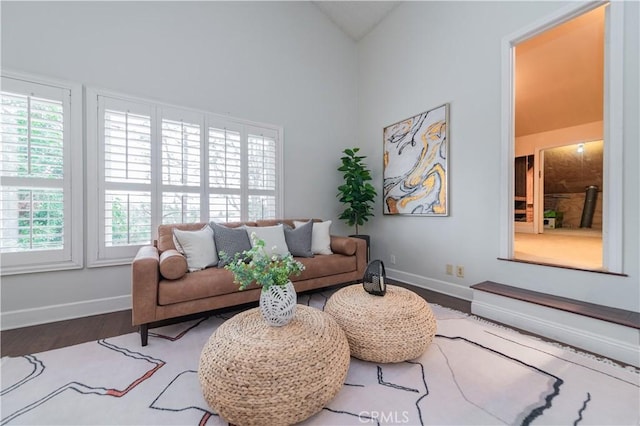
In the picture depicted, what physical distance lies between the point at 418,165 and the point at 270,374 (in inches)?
114

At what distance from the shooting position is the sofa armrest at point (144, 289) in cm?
176

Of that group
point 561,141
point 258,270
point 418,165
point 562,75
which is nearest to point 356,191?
point 418,165

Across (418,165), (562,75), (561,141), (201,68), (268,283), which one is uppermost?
(562,75)

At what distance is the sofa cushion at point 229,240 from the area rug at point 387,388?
78 cm

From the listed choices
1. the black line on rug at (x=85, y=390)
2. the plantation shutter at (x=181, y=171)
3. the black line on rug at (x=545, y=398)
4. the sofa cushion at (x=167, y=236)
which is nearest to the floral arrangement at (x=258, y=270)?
the black line on rug at (x=85, y=390)

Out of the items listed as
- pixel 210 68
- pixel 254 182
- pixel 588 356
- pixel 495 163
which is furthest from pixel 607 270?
pixel 210 68

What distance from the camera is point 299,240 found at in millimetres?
2801

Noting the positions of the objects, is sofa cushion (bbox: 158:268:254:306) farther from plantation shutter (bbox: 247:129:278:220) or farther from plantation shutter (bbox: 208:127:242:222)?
plantation shutter (bbox: 247:129:278:220)

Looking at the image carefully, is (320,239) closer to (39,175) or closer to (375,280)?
(375,280)

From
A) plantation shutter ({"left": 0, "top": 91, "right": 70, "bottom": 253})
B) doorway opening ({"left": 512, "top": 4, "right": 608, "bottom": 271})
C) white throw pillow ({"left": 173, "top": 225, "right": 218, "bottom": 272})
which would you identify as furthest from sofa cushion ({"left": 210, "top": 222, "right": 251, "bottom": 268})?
doorway opening ({"left": 512, "top": 4, "right": 608, "bottom": 271})

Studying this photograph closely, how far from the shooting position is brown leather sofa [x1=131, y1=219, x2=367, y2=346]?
1773mm

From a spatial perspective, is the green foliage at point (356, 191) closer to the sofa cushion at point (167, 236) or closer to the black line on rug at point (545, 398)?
the sofa cushion at point (167, 236)

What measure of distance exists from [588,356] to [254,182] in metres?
3.34

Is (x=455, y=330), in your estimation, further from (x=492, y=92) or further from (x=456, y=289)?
(x=492, y=92)
